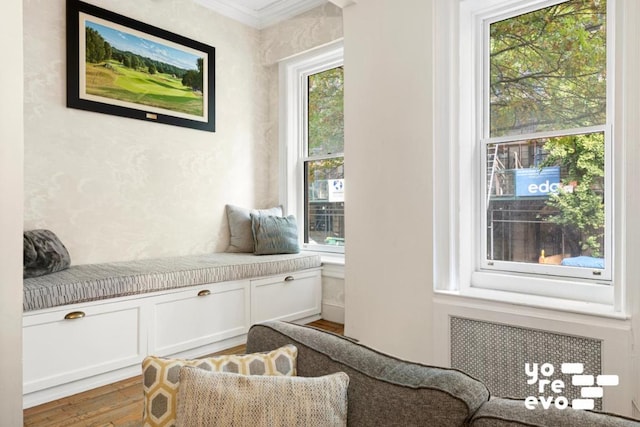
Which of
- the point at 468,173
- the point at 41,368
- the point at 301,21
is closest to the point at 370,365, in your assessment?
the point at 468,173

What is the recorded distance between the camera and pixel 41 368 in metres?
2.12

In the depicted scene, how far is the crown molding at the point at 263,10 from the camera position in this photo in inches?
144

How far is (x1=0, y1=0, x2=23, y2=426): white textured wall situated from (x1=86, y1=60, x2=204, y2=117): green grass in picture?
146 centimetres

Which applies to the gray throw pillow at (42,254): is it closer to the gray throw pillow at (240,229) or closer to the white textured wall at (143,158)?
the white textured wall at (143,158)

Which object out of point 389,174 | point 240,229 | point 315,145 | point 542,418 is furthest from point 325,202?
point 542,418

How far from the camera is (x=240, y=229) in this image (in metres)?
3.76

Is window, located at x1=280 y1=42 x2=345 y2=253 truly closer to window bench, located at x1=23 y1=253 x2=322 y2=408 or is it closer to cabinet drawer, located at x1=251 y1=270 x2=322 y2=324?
cabinet drawer, located at x1=251 y1=270 x2=322 y2=324

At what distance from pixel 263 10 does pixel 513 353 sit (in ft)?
12.0

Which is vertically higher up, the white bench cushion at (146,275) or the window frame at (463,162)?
the window frame at (463,162)

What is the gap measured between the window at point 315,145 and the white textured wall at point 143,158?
0.88 feet

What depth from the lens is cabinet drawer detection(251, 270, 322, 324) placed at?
3.18 meters

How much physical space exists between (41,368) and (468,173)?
2.59 m

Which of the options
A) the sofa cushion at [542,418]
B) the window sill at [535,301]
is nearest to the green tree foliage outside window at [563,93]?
the window sill at [535,301]

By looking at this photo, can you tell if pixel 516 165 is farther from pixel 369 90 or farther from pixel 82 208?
pixel 82 208
